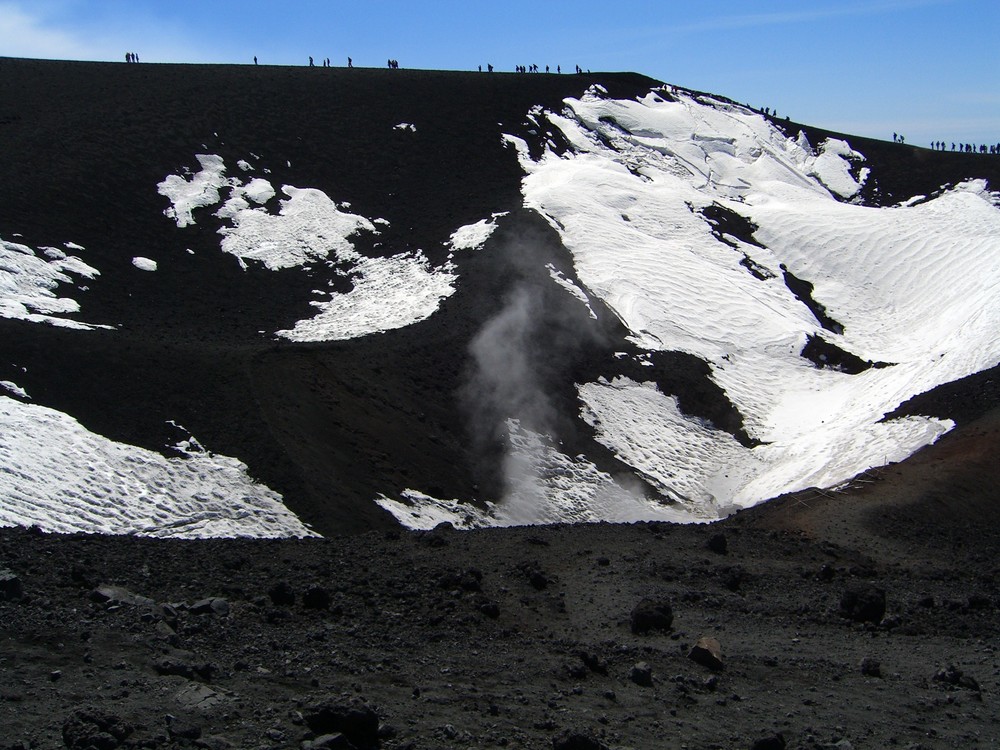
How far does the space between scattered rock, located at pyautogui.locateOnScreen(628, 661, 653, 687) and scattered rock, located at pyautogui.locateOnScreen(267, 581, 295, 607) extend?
454 centimetres

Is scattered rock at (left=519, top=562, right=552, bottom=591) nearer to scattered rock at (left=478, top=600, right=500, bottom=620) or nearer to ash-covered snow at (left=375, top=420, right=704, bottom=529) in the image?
scattered rock at (left=478, top=600, right=500, bottom=620)

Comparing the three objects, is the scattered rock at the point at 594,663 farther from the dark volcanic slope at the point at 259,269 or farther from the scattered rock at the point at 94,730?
the dark volcanic slope at the point at 259,269

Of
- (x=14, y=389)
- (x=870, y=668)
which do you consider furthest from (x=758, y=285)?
(x=14, y=389)

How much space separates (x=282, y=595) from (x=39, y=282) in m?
19.3

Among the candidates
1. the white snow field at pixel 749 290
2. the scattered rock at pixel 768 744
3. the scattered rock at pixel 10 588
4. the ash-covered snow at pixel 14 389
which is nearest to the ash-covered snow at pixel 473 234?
the white snow field at pixel 749 290

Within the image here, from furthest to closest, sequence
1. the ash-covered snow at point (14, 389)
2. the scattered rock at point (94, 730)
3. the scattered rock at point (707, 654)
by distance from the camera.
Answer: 1. the ash-covered snow at point (14, 389)
2. the scattered rock at point (707, 654)
3. the scattered rock at point (94, 730)

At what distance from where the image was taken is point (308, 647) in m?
11.5

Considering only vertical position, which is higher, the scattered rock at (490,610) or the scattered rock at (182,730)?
the scattered rock at (490,610)

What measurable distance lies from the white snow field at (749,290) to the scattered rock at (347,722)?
11.2 m

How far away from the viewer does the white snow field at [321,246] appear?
31.5m

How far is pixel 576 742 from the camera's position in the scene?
9.58 m

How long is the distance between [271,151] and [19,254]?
16.2 meters

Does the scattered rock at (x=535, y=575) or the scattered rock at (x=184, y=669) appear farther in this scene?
the scattered rock at (x=535, y=575)

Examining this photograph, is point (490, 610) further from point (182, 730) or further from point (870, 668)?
point (182, 730)
